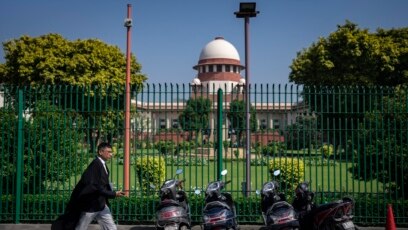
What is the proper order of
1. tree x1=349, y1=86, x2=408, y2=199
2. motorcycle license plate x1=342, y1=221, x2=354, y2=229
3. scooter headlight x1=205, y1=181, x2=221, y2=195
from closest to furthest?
motorcycle license plate x1=342, y1=221, x2=354, y2=229
scooter headlight x1=205, y1=181, x2=221, y2=195
tree x1=349, y1=86, x2=408, y2=199

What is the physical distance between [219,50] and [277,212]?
190 ft

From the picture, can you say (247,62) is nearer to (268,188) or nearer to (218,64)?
(268,188)

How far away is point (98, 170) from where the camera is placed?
525cm

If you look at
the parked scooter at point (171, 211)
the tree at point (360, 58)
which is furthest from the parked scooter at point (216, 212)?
the tree at point (360, 58)

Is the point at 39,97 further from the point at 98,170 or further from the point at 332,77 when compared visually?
the point at 332,77

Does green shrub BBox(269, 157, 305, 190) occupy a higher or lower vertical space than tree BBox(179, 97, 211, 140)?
lower

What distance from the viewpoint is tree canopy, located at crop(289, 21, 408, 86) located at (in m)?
27.1

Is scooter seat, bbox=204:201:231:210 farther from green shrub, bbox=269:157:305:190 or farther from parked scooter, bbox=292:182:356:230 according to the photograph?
green shrub, bbox=269:157:305:190

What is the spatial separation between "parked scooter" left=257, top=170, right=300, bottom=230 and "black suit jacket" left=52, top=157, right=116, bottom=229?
225 cm

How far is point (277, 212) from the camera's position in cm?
601

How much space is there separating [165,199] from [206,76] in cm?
5726

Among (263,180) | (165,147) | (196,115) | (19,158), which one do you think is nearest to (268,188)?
(196,115)

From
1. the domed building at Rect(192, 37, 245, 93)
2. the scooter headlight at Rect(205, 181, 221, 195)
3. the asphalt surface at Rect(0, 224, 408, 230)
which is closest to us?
the scooter headlight at Rect(205, 181, 221, 195)

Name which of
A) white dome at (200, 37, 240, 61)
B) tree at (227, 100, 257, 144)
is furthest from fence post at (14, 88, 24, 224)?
white dome at (200, 37, 240, 61)
